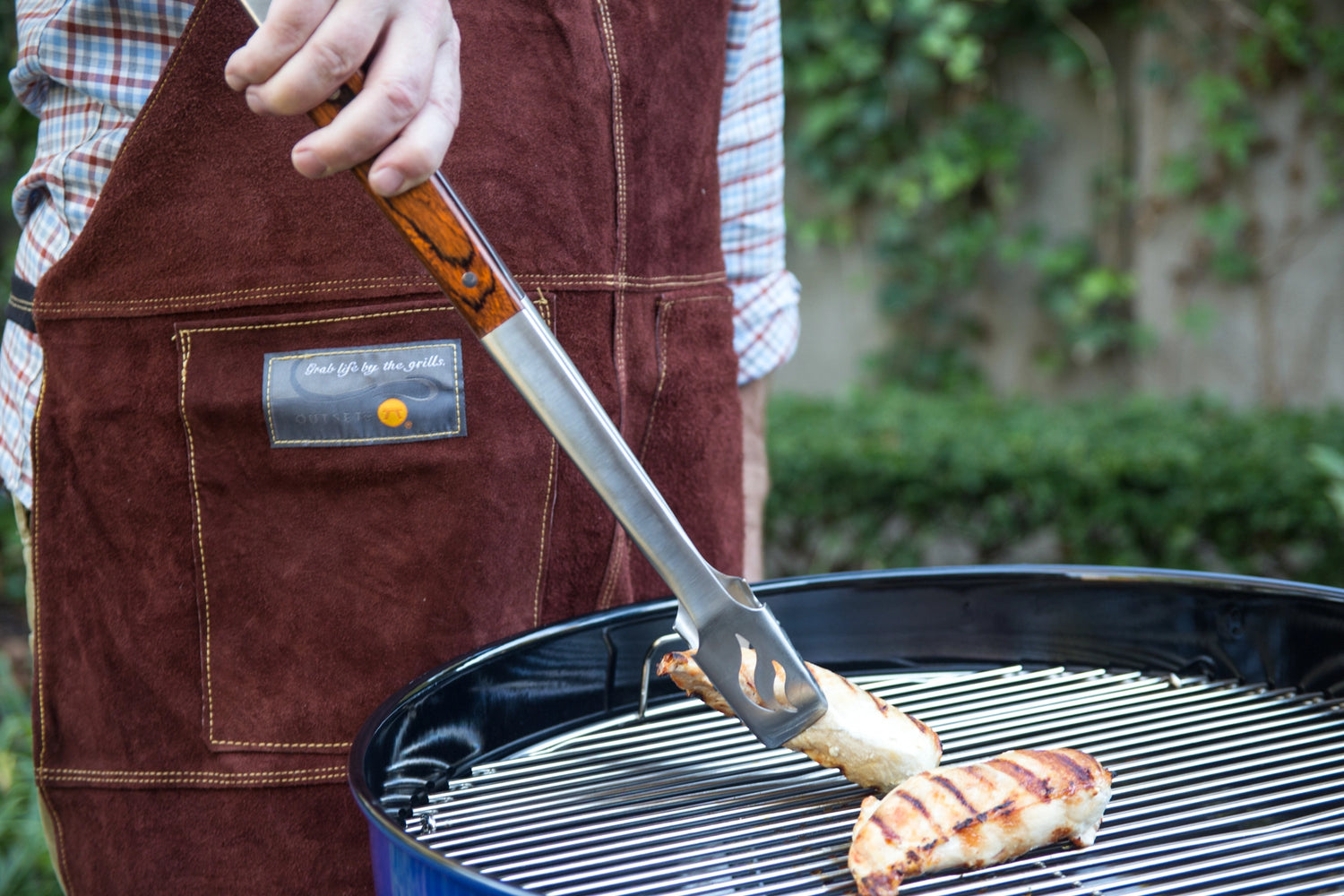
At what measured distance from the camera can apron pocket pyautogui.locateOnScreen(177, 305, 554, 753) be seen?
3.61 feet

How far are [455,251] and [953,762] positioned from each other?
63 centimetres

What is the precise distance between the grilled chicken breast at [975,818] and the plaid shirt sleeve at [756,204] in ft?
2.69

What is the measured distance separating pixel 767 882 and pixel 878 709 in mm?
193

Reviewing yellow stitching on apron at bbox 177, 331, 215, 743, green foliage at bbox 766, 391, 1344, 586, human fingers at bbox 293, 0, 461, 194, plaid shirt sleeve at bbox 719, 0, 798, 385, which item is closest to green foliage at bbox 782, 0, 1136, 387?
Result: green foliage at bbox 766, 391, 1344, 586

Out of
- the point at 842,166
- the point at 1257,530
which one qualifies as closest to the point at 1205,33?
the point at 842,166

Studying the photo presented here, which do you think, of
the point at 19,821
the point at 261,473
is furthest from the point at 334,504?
the point at 19,821

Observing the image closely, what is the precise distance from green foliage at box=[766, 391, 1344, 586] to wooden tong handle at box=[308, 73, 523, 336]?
2933 millimetres

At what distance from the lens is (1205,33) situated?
16.0 ft

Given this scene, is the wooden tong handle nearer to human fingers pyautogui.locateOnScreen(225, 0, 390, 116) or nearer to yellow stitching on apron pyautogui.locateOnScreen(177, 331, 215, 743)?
human fingers pyautogui.locateOnScreen(225, 0, 390, 116)

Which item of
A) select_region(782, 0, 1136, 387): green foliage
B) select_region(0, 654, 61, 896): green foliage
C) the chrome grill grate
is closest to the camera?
the chrome grill grate

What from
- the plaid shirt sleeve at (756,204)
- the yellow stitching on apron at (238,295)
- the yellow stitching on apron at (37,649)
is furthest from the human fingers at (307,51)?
the plaid shirt sleeve at (756,204)

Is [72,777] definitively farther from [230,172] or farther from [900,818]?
[900,818]

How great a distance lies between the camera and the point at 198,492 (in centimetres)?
112

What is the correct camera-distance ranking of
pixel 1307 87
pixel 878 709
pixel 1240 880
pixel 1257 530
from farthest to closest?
pixel 1307 87 < pixel 1257 530 < pixel 878 709 < pixel 1240 880
